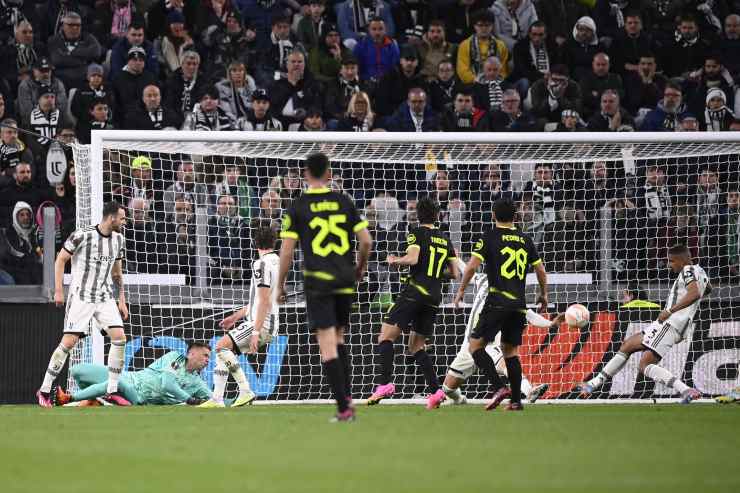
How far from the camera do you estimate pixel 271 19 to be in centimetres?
1872

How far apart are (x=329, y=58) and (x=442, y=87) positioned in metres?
1.70

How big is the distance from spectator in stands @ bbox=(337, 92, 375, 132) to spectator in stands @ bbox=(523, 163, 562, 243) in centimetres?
254

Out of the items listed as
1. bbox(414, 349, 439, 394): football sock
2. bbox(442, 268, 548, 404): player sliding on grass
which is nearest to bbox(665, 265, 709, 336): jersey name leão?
bbox(442, 268, 548, 404): player sliding on grass

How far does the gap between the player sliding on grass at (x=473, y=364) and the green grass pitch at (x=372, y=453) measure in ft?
6.99

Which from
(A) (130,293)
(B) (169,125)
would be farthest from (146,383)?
(B) (169,125)

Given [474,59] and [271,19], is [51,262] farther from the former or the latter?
[474,59]

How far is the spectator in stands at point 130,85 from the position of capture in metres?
17.0

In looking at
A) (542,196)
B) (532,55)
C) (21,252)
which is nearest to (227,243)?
(21,252)

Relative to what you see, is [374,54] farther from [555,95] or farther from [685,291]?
[685,291]

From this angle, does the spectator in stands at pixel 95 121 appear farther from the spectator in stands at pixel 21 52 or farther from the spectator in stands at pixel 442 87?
the spectator in stands at pixel 442 87

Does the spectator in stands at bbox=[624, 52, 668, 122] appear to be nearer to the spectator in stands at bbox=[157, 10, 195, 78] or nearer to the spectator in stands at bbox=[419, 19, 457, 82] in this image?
the spectator in stands at bbox=[419, 19, 457, 82]

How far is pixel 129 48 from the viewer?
58.1ft

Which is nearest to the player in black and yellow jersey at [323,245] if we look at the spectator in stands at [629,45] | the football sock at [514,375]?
the football sock at [514,375]

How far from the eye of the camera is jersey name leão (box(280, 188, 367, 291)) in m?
9.12
